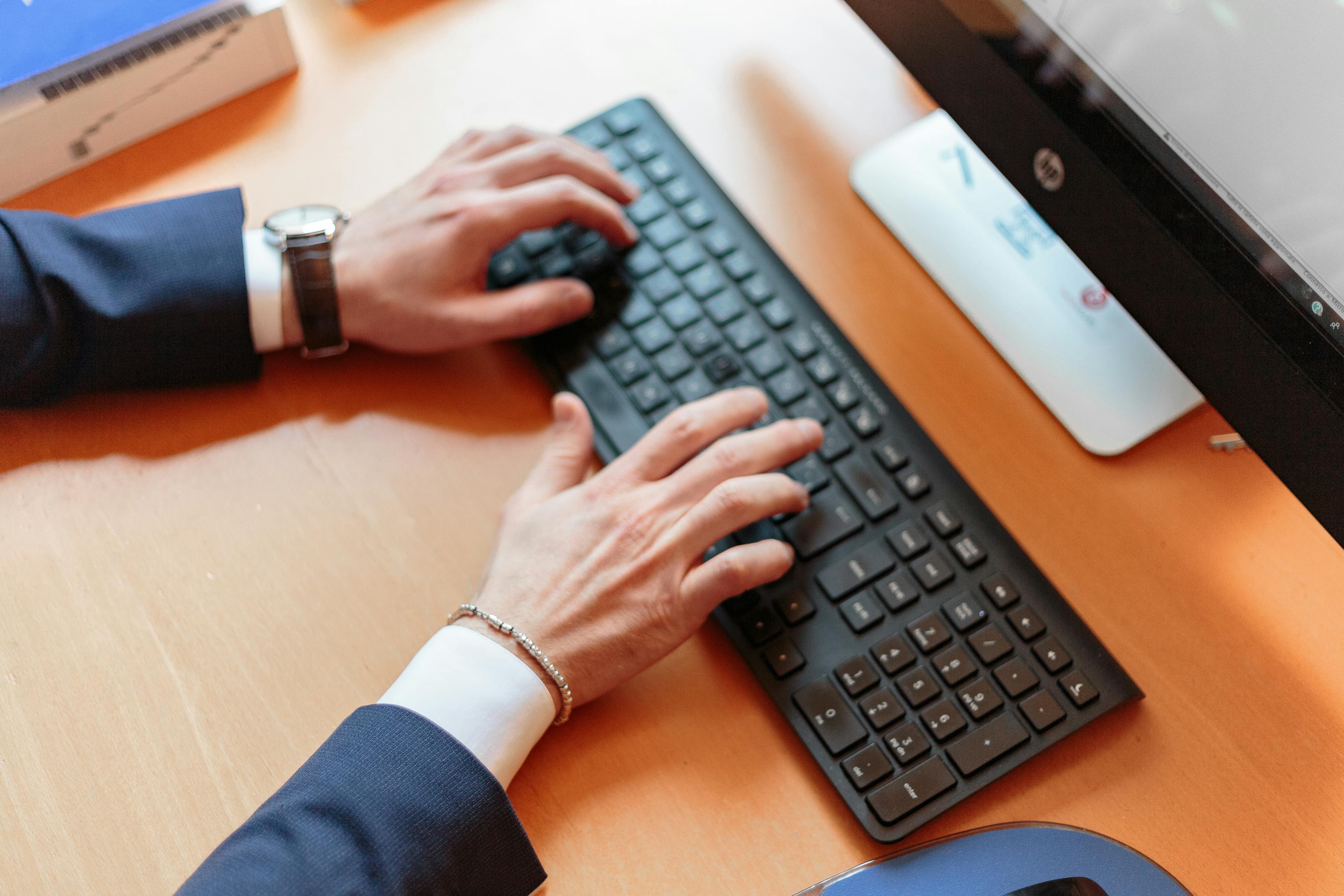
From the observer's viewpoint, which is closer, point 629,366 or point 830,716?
point 830,716

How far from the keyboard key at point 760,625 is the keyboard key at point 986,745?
11 centimetres

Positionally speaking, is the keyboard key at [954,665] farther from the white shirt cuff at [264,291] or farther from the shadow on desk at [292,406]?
the white shirt cuff at [264,291]

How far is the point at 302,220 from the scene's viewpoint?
68cm

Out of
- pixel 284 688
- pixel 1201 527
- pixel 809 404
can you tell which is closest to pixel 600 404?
pixel 809 404

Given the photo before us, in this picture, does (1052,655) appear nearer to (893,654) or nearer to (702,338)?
(893,654)

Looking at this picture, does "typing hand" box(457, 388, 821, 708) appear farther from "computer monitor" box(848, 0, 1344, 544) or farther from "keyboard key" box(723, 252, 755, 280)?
"computer monitor" box(848, 0, 1344, 544)

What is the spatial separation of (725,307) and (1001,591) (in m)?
0.24

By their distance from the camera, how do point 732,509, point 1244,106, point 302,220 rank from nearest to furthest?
point 1244,106, point 732,509, point 302,220

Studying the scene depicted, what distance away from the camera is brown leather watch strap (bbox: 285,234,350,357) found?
0.65 m

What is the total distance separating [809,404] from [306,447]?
12.0 inches

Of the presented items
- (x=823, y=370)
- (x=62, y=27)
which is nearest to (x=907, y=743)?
(x=823, y=370)

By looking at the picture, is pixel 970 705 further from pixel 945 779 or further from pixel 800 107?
pixel 800 107

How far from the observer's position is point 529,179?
0.69 m

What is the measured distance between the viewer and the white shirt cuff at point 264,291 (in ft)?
2.13
